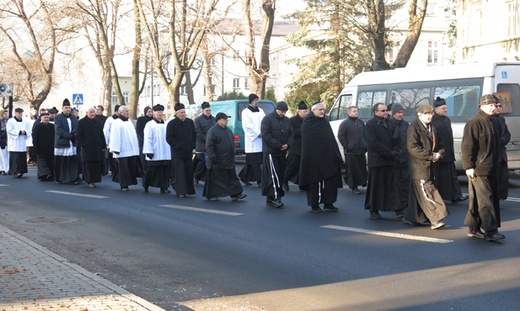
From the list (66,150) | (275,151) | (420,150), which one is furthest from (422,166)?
(66,150)

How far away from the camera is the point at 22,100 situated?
106m

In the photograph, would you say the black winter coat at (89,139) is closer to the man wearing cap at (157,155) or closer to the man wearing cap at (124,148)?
the man wearing cap at (124,148)

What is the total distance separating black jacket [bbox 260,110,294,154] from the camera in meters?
15.3

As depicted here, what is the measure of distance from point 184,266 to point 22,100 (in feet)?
331

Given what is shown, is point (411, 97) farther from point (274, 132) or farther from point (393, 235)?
point (393, 235)

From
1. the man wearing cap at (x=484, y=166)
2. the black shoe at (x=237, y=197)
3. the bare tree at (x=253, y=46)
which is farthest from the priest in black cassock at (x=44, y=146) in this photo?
the man wearing cap at (x=484, y=166)

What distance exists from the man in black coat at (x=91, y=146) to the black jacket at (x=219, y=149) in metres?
5.32

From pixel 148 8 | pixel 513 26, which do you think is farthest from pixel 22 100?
pixel 513 26

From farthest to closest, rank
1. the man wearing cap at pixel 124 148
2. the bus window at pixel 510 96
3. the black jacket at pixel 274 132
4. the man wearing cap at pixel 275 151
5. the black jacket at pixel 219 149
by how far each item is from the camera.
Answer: the man wearing cap at pixel 124 148
the bus window at pixel 510 96
the black jacket at pixel 219 149
the black jacket at pixel 274 132
the man wearing cap at pixel 275 151

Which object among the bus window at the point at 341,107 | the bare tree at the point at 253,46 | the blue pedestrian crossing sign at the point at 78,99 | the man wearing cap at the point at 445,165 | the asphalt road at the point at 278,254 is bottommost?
the asphalt road at the point at 278,254

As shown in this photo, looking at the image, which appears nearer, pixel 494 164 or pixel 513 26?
pixel 494 164

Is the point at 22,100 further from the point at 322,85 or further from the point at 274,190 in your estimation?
the point at 274,190

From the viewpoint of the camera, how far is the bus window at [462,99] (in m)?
18.6

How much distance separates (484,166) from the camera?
10711mm
